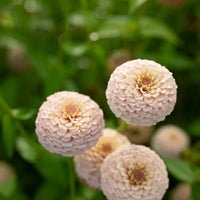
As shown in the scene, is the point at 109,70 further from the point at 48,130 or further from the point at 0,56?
the point at 48,130

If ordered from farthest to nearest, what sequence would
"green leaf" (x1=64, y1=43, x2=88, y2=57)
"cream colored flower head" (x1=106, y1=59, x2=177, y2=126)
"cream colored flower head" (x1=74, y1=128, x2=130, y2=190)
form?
1. "green leaf" (x1=64, y1=43, x2=88, y2=57)
2. "cream colored flower head" (x1=74, y1=128, x2=130, y2=190)
3. "cream colored flower head" (x1=106, y1=59, x2=177, y2=126)

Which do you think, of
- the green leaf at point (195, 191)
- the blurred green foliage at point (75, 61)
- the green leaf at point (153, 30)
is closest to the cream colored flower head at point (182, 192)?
the blurred green foliage at point (75, 61)

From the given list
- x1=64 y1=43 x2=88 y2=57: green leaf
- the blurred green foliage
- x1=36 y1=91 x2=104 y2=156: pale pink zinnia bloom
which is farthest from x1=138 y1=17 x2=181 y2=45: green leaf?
x1=36 y1=91 x2=104 y2=156: pale pink zinnia bloom

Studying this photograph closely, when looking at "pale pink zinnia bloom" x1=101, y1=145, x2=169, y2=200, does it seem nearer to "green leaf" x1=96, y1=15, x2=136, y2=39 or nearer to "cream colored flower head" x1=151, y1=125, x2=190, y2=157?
"cream colored flower head" x1=151, y1=125, x2=190, y2=157

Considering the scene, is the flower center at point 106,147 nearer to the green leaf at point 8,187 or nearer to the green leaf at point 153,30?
the green leaf at point 8,187

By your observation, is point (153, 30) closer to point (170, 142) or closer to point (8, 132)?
point (170, 142)
